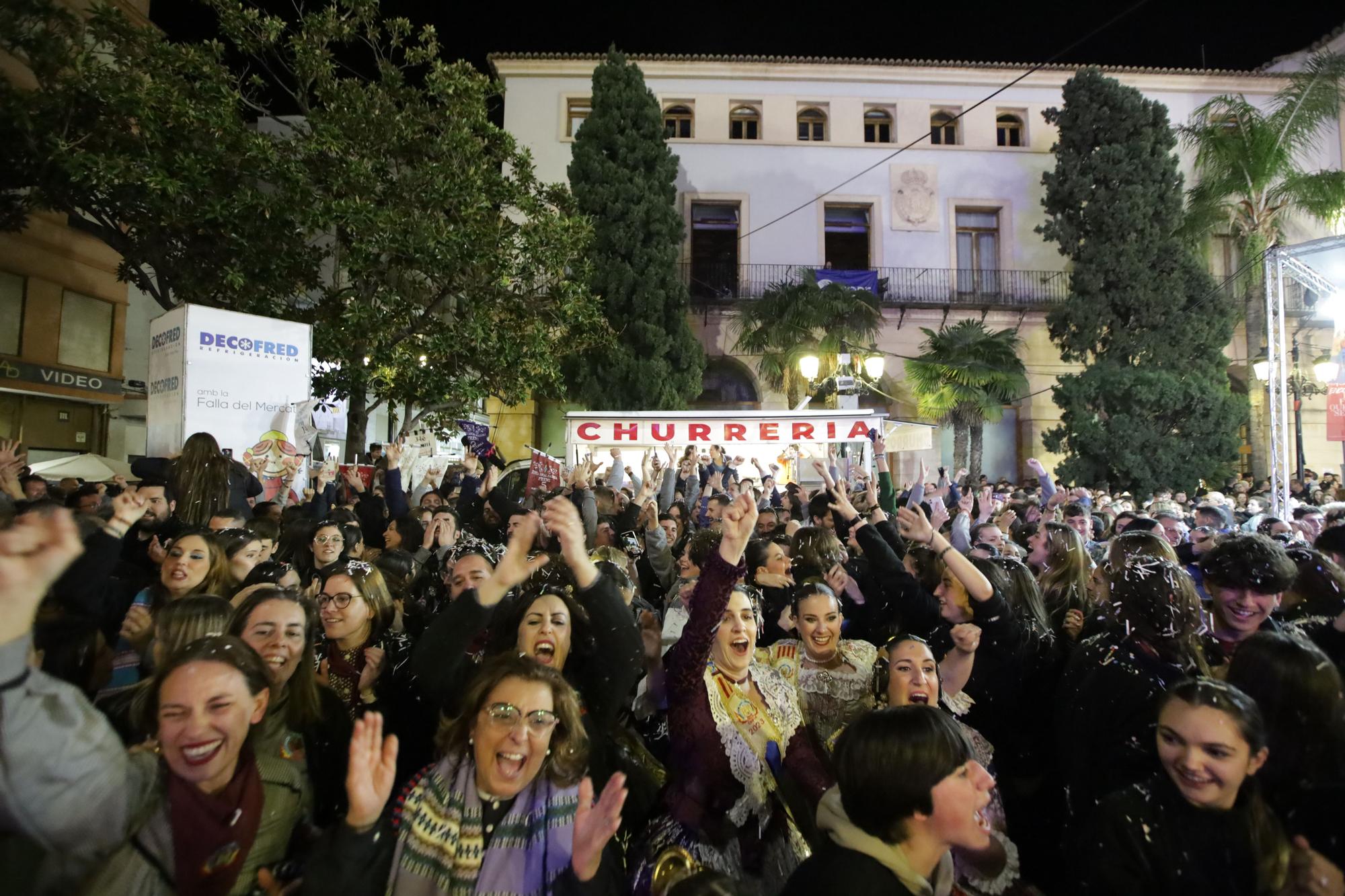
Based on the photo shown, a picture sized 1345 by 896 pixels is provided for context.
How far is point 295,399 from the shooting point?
26.7ft

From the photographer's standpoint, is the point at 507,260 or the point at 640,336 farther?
the point at 640,336

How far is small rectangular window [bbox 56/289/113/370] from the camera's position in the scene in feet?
58.1

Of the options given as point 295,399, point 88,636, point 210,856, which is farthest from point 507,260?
point 210,856

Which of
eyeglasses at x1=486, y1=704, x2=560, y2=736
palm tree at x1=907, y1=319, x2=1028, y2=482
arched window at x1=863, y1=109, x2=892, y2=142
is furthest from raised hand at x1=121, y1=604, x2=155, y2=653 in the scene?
arched window at x1=863, y1=109, x2=892, y2=142

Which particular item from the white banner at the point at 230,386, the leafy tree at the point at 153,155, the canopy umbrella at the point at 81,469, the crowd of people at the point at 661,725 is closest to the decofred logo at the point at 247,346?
the white banner at the point at 230,386

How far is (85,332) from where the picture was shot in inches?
720

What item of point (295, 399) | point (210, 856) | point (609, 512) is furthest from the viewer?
point (609, 512)

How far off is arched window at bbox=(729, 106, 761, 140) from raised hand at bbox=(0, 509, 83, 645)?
1030 inches

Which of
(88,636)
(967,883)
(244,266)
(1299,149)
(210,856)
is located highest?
(1299,149)

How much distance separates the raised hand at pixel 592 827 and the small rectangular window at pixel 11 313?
20.0 m

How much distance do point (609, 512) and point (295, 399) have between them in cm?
365

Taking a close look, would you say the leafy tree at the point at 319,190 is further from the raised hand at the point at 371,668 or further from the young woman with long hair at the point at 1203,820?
the young woman with long hair at the point at 1203,820

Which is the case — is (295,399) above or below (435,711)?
above

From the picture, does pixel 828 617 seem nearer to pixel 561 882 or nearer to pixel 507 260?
pixel 561 882
